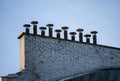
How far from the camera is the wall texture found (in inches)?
848

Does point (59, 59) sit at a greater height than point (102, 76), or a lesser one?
greater

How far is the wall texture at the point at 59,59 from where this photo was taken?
848 inches

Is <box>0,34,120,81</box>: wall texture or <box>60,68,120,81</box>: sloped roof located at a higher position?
<box>0,34,120,81</box>: wall texture

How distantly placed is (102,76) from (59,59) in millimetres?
2555

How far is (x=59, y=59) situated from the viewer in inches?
886

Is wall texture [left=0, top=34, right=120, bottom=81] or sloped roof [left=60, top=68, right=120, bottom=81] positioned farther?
sloped roof [left=60, top=68, right=120, bottom=81]

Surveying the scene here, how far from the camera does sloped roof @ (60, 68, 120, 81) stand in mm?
22406

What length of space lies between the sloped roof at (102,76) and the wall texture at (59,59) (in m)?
0.45

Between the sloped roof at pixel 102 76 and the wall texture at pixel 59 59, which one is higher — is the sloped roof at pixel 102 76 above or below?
below

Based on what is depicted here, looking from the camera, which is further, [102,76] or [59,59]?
[102,76]

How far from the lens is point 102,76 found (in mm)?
22969

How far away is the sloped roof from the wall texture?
45 cm

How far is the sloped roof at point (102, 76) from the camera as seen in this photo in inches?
882

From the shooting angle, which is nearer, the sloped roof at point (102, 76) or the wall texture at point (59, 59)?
the wall texture at point (59, 59)
